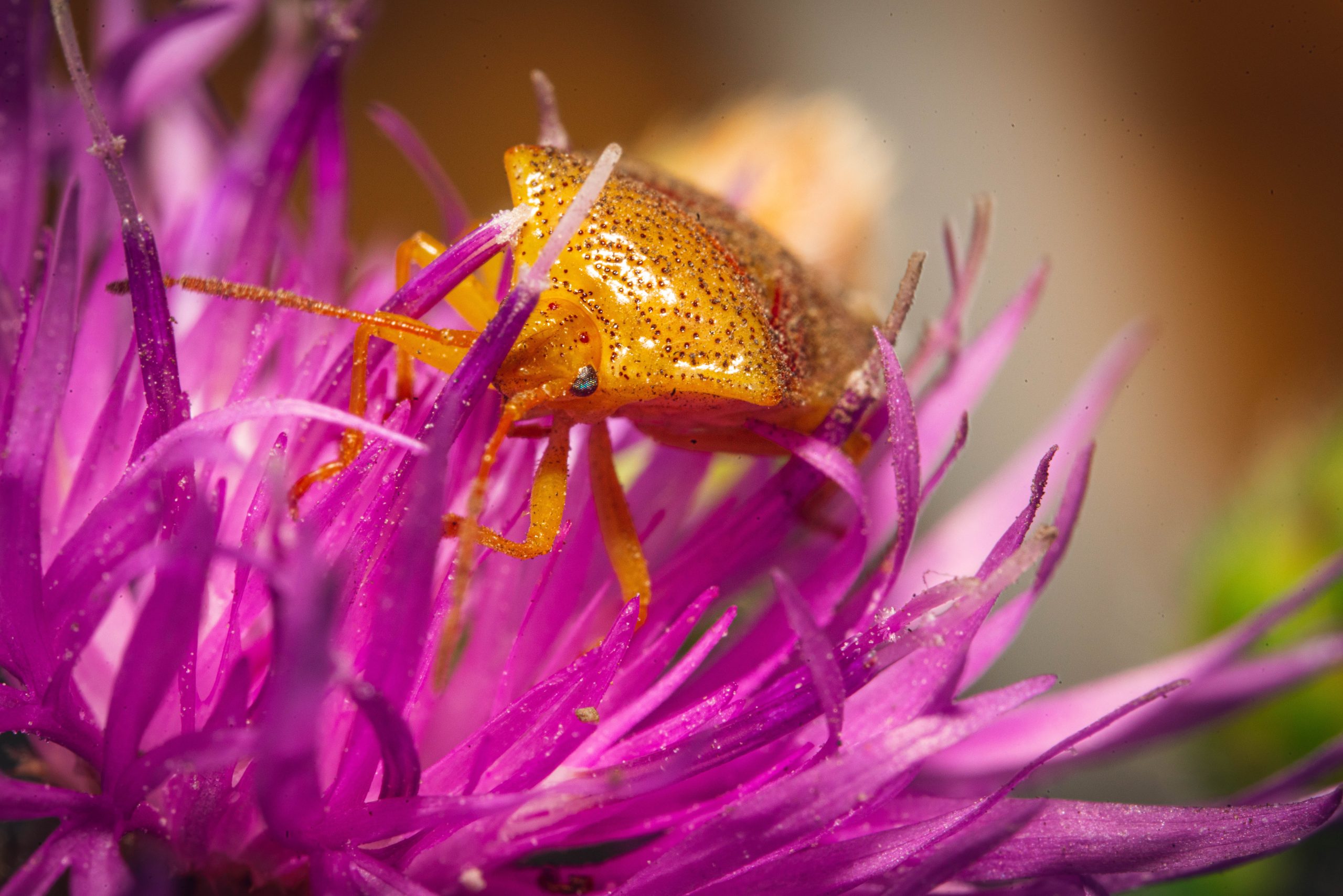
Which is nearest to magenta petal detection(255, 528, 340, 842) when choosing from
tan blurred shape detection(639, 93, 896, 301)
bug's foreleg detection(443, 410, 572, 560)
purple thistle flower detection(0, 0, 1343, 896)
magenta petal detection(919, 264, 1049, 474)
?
purple thistle flower detection(0, 0, 1343, 896)

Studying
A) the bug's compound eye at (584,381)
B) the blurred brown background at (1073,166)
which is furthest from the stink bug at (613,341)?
the blurred brown background at (1073,166)

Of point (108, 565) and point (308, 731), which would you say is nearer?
point (308, 731)

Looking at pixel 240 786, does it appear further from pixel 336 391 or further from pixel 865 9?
pixel 865 9

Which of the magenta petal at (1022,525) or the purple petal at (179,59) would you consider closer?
the magenta petal at (1022,525)

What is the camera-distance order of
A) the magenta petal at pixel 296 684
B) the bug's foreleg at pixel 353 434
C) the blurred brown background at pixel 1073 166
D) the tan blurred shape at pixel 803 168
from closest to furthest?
the magenta petal at pixel 296 684
the bug's foreleg at pixel 353 434
the tan blurred shape at pixel 803 168
the blurred brown background at pixel 1073 166

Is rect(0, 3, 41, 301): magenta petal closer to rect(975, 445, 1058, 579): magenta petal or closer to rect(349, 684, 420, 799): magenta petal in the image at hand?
rect(349, 684, 420, 799): magenta petal

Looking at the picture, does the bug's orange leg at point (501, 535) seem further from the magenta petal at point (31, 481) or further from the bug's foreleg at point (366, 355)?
the magenta petal at point (31, 481)

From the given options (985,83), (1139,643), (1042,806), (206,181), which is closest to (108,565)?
(1042,806)
